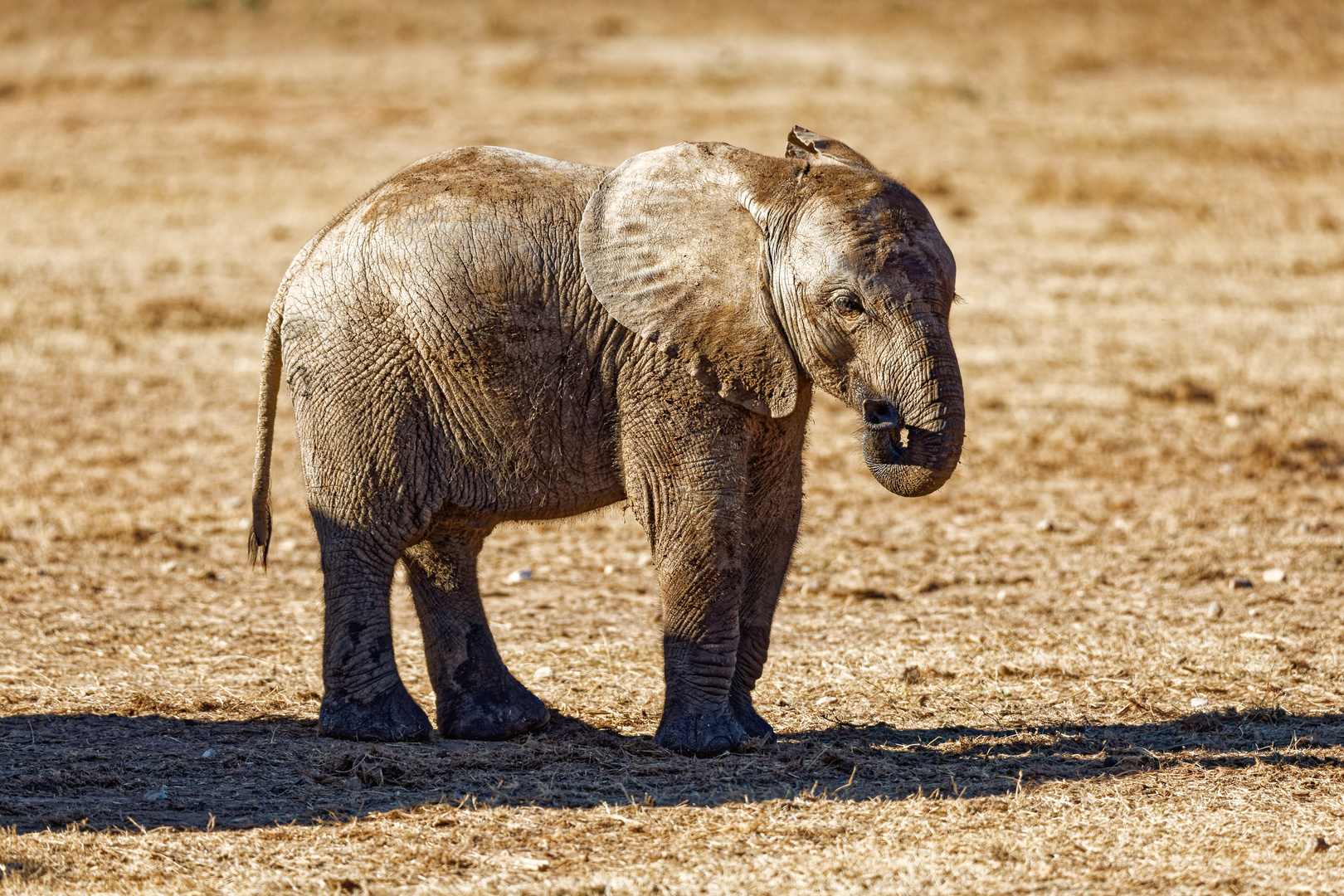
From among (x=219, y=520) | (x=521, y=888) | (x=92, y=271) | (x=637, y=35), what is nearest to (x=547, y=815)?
(x=521, y=888)

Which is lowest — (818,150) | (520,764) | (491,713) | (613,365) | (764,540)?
(520,764)

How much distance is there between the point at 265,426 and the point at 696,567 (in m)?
1.87

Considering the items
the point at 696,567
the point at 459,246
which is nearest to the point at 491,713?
the point at 696,567

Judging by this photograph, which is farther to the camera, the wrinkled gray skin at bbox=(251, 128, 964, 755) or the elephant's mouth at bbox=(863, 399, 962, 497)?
the wrinkled gray skin at bbox=(251, 128, 964, 755)

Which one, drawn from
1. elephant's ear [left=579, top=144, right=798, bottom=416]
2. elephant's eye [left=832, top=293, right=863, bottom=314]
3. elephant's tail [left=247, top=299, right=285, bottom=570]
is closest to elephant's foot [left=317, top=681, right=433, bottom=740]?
elephant's tail [left=247, top=299, right=285, bottom=570]

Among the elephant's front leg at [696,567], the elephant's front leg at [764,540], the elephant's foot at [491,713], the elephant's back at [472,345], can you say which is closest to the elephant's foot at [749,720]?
the elephant's front leg at [764,540]

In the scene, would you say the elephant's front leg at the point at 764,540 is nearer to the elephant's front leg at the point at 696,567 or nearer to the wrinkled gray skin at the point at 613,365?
the wrinkled gray skin at the point at 613,365

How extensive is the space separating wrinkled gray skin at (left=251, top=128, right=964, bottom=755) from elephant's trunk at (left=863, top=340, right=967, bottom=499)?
0.06 feet

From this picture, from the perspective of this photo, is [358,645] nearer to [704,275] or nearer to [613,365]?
[613,365]

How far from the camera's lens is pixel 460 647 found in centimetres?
640

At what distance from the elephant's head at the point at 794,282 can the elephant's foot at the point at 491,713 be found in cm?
151

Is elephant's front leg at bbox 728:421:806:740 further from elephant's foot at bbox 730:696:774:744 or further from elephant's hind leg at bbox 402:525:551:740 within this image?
elephant's hind leg at bbox 402:525:551:740

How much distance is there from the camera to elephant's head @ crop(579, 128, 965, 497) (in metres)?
5.37

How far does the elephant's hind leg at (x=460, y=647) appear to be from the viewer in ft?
20.8
